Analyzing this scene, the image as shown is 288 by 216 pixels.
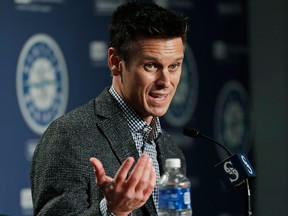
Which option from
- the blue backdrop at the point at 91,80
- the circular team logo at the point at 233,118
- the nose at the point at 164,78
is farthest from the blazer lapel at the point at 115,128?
the circular team logo at the point at 233,118

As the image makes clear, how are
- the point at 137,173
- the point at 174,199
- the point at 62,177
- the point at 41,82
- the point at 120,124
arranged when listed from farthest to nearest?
the point at 41,82
the point at 120,124
the point at 62,177
the point at 174,199
the point at 137,173

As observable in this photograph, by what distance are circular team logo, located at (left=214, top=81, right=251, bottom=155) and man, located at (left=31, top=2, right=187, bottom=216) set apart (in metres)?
2.70

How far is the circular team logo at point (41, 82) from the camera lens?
396cm

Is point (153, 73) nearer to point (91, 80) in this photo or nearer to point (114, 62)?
point (114, 62)

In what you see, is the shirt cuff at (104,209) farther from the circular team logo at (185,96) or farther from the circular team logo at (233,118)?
the circular team logo at (233,118)


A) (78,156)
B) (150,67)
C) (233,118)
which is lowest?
(233,118)

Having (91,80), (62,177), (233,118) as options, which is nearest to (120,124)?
(62,177)

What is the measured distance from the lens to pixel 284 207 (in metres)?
5.68

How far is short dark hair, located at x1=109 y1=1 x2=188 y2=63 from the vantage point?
2424mm

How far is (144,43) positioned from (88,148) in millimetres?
422

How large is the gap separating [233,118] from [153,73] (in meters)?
3.12

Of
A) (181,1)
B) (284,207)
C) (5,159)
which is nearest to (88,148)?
Result: (5,159)

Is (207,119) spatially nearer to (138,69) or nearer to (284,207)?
(284,207)

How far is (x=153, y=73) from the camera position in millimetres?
2426
